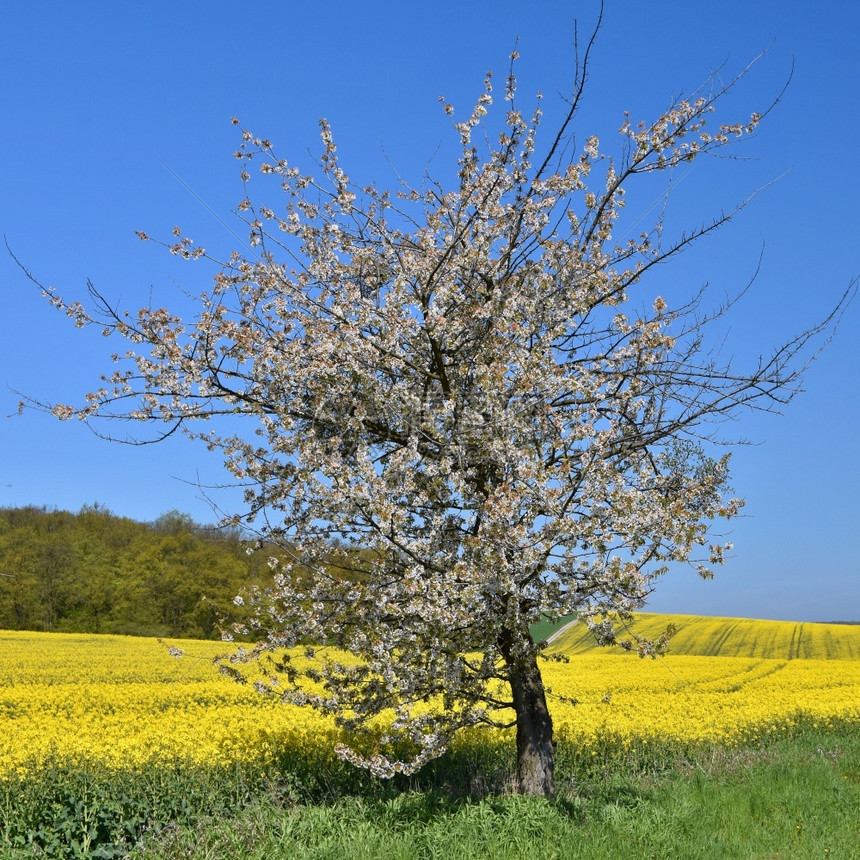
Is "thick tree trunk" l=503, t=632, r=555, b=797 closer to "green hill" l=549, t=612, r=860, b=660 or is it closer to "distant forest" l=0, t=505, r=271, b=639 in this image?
"green hill" l=549, t=612, r=860, b=660

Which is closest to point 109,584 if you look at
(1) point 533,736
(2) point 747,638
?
(2) point 747,638

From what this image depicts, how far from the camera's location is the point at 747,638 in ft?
159

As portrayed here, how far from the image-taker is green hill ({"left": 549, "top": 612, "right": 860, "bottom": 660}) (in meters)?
43.8

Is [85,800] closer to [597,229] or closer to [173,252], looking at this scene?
[173,252]

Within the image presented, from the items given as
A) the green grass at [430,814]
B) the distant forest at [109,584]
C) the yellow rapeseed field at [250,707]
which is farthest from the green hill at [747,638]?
the green grass at [430,814]

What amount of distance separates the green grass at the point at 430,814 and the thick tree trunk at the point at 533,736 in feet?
0.96

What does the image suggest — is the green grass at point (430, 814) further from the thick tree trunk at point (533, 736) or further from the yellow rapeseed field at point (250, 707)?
the yellow rapeseed field at point (250, 707)

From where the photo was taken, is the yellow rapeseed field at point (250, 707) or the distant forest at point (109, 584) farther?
the distant forest at point (109, 584)

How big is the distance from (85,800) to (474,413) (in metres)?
6.26

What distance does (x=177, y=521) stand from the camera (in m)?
75.2

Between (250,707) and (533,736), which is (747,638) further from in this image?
(533,736)

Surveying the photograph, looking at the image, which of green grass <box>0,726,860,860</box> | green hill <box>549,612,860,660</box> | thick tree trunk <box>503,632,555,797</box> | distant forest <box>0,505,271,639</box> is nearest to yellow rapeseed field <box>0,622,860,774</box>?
thick tree trunk <box>503,632,555,797</box>

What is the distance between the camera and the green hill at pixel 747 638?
Answer: 4375cm

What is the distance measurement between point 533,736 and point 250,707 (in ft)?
31.8
